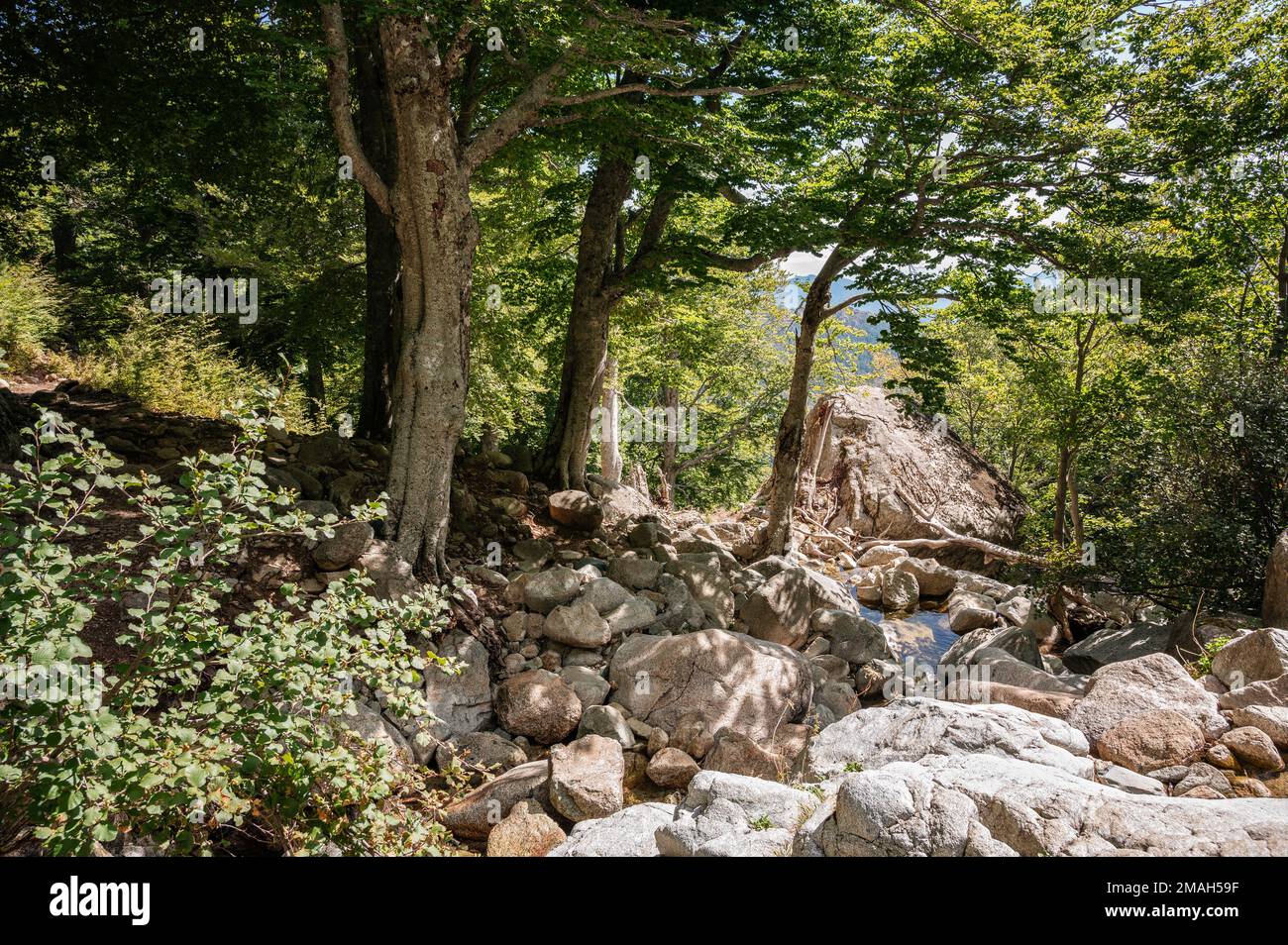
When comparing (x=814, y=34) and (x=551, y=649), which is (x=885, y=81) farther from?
(x=551, y=649)

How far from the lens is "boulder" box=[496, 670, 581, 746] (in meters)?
6.64

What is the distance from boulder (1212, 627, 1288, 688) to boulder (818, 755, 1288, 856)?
337 cm

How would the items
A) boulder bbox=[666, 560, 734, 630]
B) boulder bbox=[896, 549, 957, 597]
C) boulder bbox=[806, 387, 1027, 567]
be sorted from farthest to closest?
boulder bbox=[806, 387, 1027, 567]
boulder bbox=[896, 549, 957, 597]
boulder bbox=[666, 560, 734, 630]

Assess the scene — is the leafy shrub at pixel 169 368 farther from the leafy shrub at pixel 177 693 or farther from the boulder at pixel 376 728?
the leafy shrub at pixel 177 693

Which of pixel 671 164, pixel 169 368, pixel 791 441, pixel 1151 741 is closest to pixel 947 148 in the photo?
pixel 671 164

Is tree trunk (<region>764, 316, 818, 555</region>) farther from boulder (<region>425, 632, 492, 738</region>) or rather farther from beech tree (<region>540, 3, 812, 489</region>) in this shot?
boulder (<region>425, 632, 492, 738</region>)

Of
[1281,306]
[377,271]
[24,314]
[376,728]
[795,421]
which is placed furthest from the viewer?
[795,421]

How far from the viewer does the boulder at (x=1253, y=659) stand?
5.95 m

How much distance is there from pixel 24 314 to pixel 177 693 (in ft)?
42.2

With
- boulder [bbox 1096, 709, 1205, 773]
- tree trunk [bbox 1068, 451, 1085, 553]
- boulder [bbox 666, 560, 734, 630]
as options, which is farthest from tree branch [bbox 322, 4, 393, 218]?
tree trunk [bbox 1068, 451, 1085, 553]

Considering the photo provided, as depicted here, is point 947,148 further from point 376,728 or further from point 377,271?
point 376,728

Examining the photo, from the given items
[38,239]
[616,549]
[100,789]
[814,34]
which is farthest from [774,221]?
[38,239]

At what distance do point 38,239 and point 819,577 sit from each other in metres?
16.3

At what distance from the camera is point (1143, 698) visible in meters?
5.48
